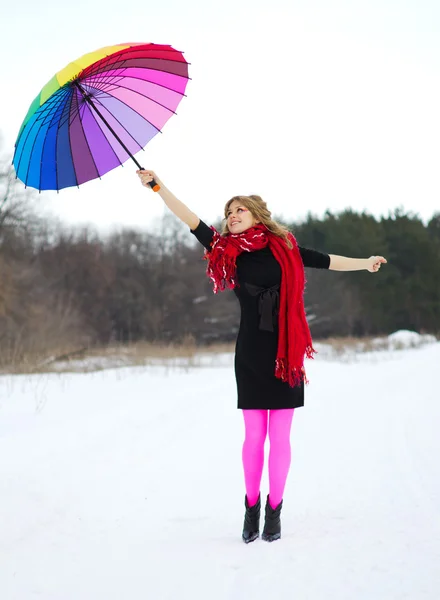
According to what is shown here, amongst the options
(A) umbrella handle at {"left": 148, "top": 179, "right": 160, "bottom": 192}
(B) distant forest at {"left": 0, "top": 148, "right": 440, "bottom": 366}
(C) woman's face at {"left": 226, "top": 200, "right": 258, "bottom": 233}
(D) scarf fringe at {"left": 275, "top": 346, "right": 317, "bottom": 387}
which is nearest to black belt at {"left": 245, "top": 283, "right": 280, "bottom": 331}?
(D) scarf fringe at {"left": 275, "top": 346, "right": 317, "bottom": 387}

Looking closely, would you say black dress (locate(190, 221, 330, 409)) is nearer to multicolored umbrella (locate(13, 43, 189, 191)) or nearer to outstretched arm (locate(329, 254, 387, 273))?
outstretched arm (locate(329, 254, 387, 273))

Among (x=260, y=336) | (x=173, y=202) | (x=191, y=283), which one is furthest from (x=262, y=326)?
(x=191, y=283)

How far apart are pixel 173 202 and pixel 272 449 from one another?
1.57m

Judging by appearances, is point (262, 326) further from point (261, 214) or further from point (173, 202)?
point (173, 202)

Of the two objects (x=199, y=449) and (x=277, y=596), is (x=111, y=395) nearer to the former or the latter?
Result: (x=199, y=449)

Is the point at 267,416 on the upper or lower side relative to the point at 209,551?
upper

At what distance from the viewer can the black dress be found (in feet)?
11.9

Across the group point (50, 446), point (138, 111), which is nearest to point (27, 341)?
point (50, 446)

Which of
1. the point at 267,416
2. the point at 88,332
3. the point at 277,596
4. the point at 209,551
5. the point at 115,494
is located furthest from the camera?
the point at 88,332

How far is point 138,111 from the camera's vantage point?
446cm

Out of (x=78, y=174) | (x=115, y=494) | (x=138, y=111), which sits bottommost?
(x=115, y=494)

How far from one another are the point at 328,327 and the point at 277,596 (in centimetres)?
3687

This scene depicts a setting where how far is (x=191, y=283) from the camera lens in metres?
38.4

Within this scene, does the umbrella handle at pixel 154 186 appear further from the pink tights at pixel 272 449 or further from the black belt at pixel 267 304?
the pink tights at pixel 272 449
